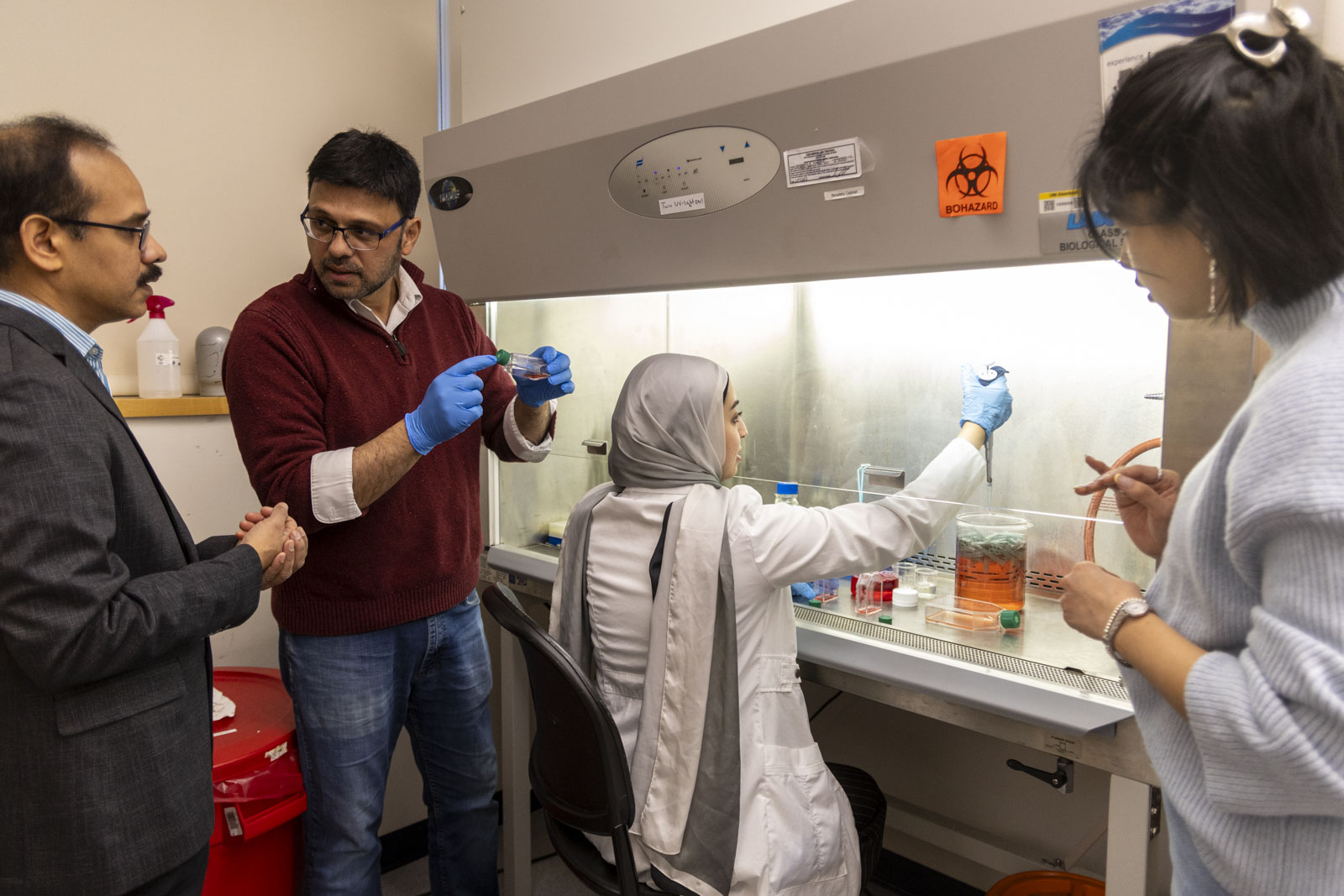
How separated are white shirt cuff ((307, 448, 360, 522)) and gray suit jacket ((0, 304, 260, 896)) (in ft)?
1.07

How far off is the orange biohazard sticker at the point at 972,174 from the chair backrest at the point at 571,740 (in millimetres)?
889

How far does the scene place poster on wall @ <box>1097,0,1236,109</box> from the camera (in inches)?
39.8

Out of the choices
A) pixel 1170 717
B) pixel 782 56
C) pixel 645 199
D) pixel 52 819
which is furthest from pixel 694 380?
pixel 52 819

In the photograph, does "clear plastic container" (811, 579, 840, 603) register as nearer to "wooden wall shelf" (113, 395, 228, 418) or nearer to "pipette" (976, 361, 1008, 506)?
"pipette" (976, 361, 1008, 506)

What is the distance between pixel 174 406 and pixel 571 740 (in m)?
1.31

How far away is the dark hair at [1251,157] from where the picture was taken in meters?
0.64

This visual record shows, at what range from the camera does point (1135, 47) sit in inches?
41.3

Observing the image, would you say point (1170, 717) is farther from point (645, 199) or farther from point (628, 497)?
point (645, 199)

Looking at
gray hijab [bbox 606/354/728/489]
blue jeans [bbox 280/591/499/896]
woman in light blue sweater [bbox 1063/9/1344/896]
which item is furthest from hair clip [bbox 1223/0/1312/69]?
blue jeans [bbox 280/591/499/896]

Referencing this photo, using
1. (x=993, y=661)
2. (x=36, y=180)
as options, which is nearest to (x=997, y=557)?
(x=993, y=661)

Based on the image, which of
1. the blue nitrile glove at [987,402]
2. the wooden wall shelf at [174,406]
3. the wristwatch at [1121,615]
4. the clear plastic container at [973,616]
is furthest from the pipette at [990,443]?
the wooden wall shelf at [174,406]

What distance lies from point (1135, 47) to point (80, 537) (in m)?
1.37

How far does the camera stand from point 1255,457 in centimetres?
Result: 65

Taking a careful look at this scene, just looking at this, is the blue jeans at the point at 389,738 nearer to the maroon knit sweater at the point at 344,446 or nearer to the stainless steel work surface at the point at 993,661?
the maroon knit sweater at the point at 344,446
